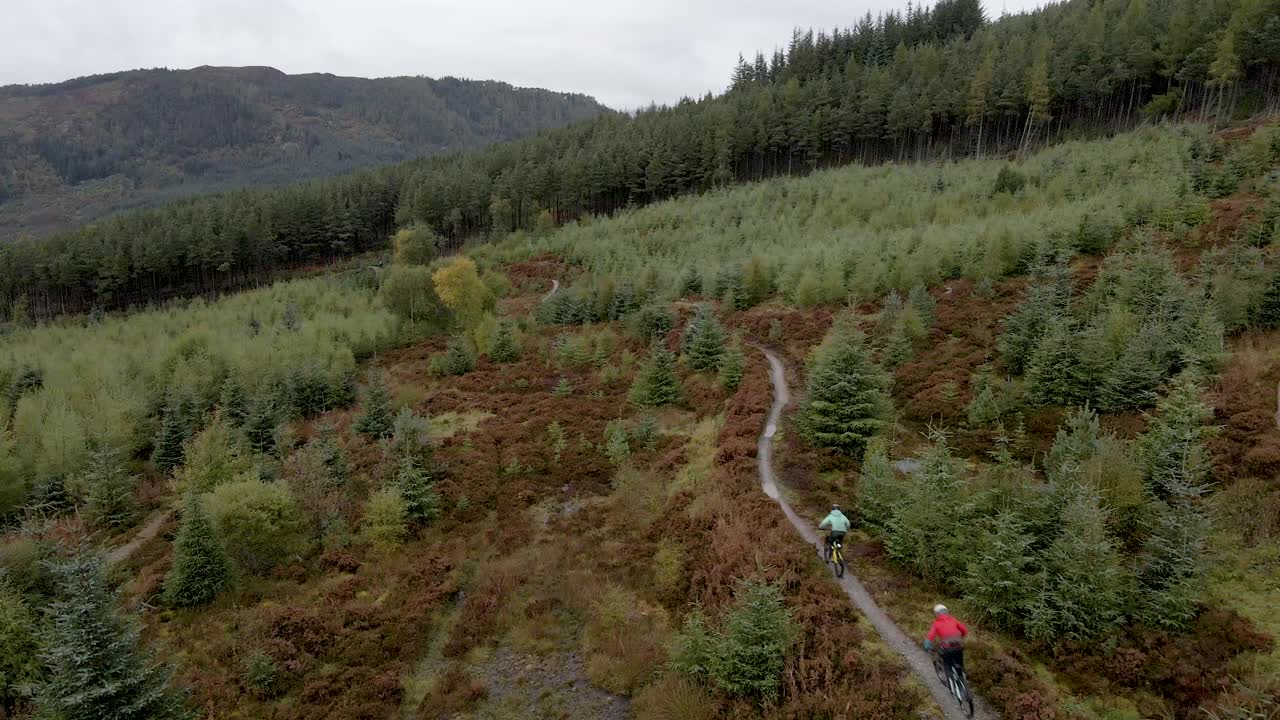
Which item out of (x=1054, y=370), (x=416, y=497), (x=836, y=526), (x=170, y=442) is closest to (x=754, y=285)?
(x=1054, y=370)

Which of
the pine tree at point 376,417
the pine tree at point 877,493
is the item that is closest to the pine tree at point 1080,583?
the pine tree at point 877,493

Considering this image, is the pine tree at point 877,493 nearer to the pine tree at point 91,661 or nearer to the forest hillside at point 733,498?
the forest hillside at point 733,498

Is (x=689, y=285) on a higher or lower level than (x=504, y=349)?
higher

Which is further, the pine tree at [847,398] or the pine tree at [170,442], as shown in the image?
the pine tree at [170,442]

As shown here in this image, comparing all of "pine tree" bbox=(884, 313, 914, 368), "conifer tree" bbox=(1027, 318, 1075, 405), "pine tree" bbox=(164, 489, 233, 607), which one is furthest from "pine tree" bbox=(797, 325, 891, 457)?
"pine tree" bbox=(164, 489, 233, 607)

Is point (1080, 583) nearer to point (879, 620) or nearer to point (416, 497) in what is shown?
→ point (879, 620)

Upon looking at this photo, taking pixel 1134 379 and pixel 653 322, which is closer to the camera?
pixel 1134 379
